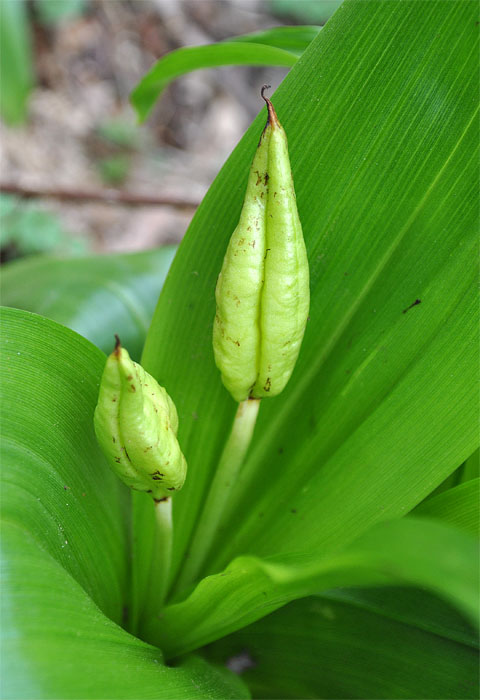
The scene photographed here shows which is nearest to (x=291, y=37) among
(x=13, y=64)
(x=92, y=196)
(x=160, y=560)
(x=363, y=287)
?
(x=363, y=287)

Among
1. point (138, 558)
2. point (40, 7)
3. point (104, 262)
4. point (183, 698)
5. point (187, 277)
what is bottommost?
point (183, 698)

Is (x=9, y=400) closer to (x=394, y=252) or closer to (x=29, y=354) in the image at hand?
(x=29, y=354)

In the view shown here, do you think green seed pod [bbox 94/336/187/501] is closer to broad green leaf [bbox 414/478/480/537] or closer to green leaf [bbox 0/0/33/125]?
broad green leaf [bbox 414/478/480/537]

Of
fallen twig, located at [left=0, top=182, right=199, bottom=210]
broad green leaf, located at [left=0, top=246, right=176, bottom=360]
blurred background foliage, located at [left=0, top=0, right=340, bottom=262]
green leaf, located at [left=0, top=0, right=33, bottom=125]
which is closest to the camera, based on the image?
broad green leaf, located at [left=0, top=246, right=176, bottom=360]

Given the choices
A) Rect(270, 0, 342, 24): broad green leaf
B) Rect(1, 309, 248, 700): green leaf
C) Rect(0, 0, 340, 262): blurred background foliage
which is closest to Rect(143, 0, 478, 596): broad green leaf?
Rect(1, 309, 248, 700): green leaf

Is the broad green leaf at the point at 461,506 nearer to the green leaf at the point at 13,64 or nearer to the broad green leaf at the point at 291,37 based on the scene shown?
the broad green leaf at the point at 291,37

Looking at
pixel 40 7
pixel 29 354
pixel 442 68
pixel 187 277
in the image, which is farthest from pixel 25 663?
pixel 40 7
